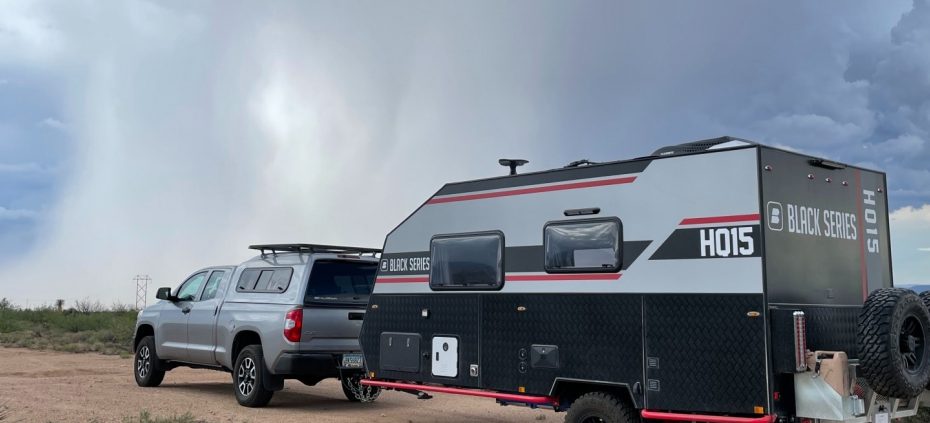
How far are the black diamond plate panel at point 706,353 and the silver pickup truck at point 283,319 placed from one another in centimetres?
502

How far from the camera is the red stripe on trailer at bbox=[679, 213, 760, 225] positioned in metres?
7.06

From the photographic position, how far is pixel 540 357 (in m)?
8.38

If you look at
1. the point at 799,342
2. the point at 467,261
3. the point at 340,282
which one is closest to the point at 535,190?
the point at 467,261

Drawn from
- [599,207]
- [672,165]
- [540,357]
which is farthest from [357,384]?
[672,165]

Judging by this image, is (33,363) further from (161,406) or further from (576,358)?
(576,358)

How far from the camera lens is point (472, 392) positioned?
8891mm

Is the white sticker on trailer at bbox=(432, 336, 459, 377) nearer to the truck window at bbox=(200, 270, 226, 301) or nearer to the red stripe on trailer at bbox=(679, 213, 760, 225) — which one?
the red stripe on trailer at bbox=(679, 213, 760, 225)

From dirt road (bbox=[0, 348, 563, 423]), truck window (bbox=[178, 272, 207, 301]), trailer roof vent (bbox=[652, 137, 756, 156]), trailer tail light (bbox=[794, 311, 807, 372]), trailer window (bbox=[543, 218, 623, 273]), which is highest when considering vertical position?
trailer roof vent (bbox=[652, 137, 756, 156])

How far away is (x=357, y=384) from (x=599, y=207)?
18.0 feet

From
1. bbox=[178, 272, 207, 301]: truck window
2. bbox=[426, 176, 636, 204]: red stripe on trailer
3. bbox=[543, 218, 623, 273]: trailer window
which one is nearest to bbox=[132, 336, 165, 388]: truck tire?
bbox=[178, 272, 207, 301]: truck window

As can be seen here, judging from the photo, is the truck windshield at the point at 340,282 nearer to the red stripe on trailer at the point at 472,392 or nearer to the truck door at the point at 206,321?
the red stripe on trailer at the point at 472,392

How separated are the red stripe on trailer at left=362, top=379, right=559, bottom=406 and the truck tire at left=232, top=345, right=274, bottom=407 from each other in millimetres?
2079

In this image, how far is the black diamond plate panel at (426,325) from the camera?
902 centimetres

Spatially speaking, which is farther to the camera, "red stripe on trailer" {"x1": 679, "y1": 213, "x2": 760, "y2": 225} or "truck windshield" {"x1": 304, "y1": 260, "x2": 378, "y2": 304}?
"truck windshield" {"x1": 304, "y1": 260, "x2": 378, "y2": 304}
